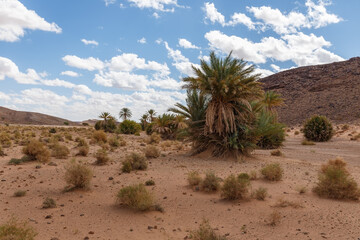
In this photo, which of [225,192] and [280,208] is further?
[225,192]

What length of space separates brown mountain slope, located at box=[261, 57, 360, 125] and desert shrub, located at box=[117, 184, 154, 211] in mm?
53181

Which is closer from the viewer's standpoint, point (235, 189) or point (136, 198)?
point (136, 198)

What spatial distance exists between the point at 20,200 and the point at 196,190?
4.94 metres

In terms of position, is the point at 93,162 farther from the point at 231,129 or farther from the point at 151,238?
the point at 151,238

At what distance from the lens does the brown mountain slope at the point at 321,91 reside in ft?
192

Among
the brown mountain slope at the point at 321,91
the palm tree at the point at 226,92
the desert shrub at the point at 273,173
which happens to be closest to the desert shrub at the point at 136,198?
the desert shrub at the point at 273,173

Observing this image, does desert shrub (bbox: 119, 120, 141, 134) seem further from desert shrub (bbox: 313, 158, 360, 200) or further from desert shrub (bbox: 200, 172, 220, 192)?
desert shrub (bbox: 313, 158, 360, 200)

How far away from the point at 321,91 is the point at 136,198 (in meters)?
72.9

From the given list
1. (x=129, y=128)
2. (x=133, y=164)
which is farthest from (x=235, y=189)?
(x=129, y=128)

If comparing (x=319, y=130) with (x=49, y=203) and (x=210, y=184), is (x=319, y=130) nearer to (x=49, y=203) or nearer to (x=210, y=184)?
(x=210, y=184)

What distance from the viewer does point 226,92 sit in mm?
14141

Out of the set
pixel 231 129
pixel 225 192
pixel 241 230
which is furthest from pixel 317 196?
pixel 231 129

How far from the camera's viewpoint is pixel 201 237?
520cm

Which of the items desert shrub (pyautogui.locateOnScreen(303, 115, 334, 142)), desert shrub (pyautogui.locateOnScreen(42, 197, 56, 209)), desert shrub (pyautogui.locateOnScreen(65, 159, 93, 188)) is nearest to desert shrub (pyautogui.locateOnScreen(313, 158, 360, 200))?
desert shrub (pyautogui.locateOnScreen(65, 159, 93, 188))
